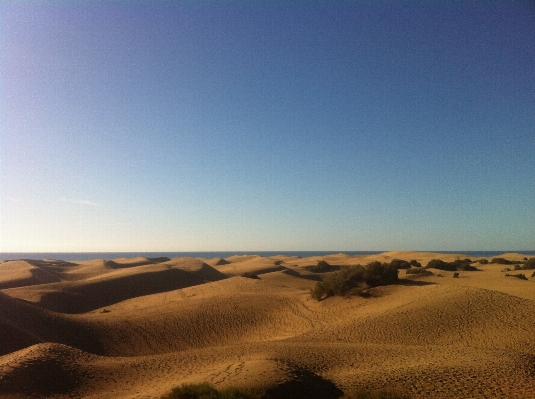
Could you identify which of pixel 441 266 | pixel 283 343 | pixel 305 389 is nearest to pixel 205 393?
pixel 305 389

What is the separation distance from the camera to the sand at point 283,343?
10328 mm

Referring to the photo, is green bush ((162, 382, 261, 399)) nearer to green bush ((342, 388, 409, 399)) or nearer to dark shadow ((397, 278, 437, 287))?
green bush ((342, 388, 409, 399))

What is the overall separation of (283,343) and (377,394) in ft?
22.9

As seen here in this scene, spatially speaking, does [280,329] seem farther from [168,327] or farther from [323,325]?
[168,327]

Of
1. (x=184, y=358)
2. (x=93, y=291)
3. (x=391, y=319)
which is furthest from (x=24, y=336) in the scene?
(x=93, y=291)

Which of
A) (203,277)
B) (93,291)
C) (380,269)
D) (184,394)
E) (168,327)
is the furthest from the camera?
(203,277)

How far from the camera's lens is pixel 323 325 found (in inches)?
771

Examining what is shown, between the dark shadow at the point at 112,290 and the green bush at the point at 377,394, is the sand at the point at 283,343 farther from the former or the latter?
the green bush at the point at 377,394

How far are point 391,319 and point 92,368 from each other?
13559mm

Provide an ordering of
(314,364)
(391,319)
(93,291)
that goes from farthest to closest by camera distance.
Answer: (93,291), (391,319), (314,364)

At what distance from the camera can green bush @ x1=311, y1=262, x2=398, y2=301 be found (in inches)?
977

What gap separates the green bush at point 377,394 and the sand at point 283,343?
1.94ft

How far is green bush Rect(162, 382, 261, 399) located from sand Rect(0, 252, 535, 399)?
62cm

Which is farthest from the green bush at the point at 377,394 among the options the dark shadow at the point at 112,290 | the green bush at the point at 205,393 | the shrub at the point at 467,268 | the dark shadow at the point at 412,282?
the shrub at the point at 467,268
